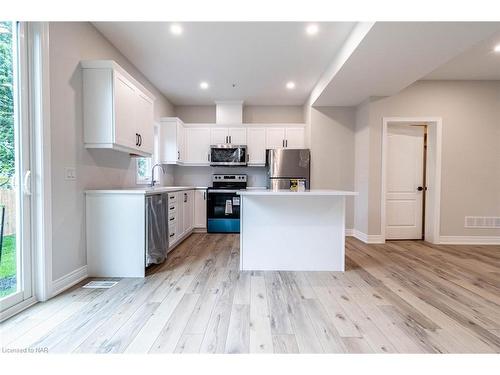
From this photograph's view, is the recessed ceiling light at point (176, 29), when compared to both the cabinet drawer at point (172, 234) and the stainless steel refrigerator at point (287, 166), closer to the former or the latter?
the cabinet drawer at point (172, 234)

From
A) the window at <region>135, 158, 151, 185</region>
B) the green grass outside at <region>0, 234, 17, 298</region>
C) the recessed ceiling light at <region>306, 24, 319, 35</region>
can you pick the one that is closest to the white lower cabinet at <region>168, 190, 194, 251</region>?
the window at <region>135, 158, 151, 185</region>

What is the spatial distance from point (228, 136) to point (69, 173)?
323 cm

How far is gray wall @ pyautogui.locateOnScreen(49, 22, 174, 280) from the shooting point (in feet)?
6.99

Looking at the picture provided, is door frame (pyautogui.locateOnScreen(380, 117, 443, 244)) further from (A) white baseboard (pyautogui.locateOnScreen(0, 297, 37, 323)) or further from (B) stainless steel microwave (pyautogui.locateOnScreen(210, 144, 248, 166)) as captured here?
(A) white baseboard (pyautogui.locateOnScreen(0, 297, 37, 323))

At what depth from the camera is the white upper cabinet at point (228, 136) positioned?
509cm

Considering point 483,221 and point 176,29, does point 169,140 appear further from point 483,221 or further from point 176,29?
point 483,221

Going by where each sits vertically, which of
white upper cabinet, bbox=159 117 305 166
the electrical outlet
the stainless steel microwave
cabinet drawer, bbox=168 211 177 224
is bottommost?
cabinet drawer, bbox=168 211 177 224

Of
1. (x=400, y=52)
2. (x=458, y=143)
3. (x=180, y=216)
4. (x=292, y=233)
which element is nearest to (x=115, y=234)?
(x=180, y=216)

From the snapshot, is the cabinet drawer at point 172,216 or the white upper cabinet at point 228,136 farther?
the white upper cabinet at point 228,136

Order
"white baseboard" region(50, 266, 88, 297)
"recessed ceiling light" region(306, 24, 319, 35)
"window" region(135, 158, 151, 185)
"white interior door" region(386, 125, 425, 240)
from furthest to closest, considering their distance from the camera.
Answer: "white interior door" region(386, 125, 425, 240) < "window" region(135, 158, 151, 185) < "recessed ceiling light" region(306, 24, 319, 35) < "white baseboard" region(50, 266, 88, 297)

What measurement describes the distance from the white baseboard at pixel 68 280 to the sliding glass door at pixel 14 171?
183mm

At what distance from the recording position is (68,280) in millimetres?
2268

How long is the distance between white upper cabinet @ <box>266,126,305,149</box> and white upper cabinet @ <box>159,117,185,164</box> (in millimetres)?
1846

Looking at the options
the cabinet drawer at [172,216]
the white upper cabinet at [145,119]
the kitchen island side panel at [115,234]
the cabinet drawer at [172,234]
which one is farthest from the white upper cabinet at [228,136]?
the kitchen island side panel at [115,234]
